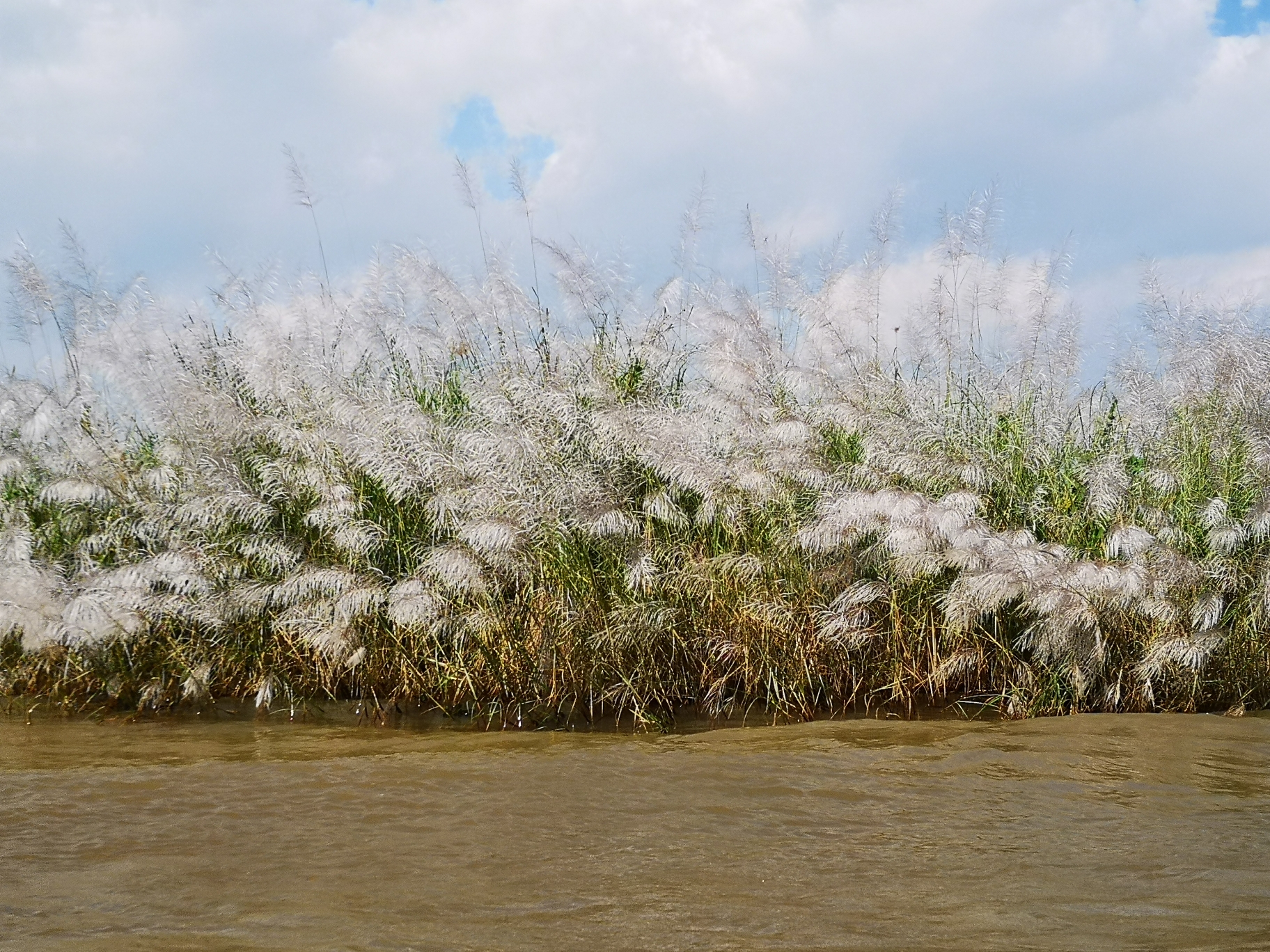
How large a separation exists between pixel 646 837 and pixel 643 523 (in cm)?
193

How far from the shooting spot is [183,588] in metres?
4.75

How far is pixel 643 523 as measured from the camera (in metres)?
5.03

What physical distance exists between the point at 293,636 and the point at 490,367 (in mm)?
1610

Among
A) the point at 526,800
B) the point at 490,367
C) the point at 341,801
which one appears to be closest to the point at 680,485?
the point at 490,367

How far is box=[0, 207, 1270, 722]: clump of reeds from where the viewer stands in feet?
15.3

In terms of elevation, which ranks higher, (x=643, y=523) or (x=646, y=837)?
(x=643, y=523)

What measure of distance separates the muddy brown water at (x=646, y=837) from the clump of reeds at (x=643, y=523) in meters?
0.31

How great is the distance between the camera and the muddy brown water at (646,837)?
8.62ft

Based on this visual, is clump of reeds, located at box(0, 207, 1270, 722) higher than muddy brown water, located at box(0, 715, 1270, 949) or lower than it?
higher

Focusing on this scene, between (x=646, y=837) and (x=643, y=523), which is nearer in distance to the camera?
(x=646, y=837)

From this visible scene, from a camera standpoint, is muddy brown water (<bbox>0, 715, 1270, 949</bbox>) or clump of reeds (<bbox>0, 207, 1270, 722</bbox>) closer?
muddy brown water (<bbox>0, 715, 1270, 949</bbox>)

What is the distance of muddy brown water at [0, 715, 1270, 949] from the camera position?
2.63m

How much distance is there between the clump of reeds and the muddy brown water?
31 cm

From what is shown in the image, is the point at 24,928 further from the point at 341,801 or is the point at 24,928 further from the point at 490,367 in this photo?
the point at 490,367
